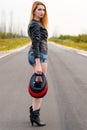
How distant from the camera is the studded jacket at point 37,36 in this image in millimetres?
6348

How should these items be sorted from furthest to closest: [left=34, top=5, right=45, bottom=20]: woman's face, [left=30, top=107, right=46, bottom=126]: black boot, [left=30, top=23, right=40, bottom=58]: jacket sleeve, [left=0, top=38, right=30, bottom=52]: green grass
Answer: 1. [left=0, top=38, right=30, bottom=52]: green grass
2. [left=30, top=107, right=46, bottom=126]: black boot
3. [left=34, top=5, right=45, bottom=20]: woman's face
4. [left=30, top=23, right=40, bottom=58]: jacket sleeve

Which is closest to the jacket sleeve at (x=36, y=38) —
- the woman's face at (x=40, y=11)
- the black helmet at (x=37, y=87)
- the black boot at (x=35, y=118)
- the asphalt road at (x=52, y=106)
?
the woman's face at (x=40, y=11)

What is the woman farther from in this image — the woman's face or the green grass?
the green grass

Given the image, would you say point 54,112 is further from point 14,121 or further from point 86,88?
point 86,88

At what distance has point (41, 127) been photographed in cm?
661

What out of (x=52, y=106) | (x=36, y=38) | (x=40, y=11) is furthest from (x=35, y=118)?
(x=52, y=106)

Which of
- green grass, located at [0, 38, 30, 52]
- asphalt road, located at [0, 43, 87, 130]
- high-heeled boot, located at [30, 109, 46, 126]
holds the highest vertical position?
high-heeled boot, located at [30, 109, 46, 126]

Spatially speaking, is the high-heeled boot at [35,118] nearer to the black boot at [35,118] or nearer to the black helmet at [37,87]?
the black boot at [35,118]

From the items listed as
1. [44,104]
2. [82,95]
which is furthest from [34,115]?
[82,95]

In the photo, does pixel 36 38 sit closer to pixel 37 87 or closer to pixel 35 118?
pixel 37 87

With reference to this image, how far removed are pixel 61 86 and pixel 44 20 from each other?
19.1 feet

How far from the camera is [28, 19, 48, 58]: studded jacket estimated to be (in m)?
6.35

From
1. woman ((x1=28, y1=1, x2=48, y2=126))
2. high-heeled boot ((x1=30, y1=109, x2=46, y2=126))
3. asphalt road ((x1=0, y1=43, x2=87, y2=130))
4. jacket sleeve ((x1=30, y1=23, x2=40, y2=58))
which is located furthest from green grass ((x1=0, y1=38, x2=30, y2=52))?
jacket sleeve ((x1=30, y1=23, x2=40, y2=58))

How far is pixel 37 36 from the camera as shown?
6.35 m
